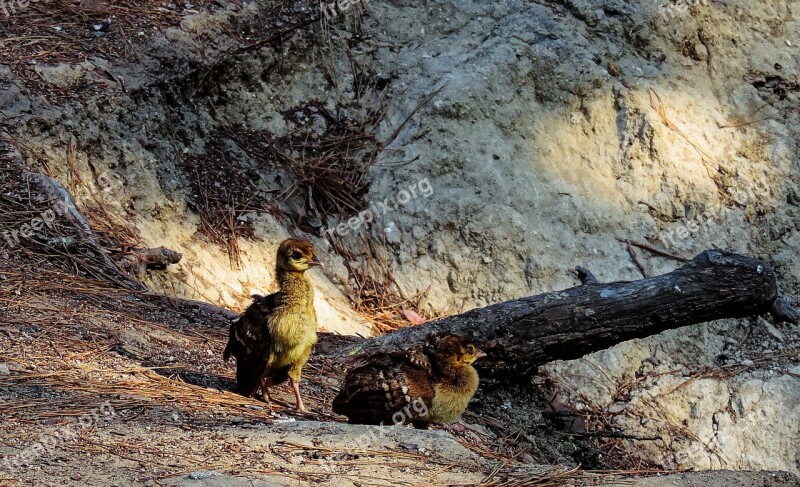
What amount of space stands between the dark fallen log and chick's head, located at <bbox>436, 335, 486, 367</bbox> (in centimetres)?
81

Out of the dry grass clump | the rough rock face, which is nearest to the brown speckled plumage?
the rough rock face

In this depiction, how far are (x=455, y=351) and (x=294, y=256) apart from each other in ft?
3.75

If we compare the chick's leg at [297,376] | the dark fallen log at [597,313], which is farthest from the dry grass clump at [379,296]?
the chick's leg at [297,376]

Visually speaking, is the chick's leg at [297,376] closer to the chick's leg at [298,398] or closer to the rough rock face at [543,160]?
the chick's leg at [298,398]

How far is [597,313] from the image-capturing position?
6902 mm

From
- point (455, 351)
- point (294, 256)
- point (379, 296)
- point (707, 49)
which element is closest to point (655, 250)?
point (707, 49)

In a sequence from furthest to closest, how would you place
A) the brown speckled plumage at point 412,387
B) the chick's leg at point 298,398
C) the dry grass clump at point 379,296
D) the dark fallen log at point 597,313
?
the dry grass clump at point 379,296 < the dark fallen log at point 597,313 < the chick's leg at point 298,398 < the brown speckled plumage at point 412,387

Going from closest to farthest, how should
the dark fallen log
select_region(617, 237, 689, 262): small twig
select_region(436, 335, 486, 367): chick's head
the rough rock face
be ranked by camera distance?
select_region(436, 335, 486, 367): chick's head
the dark fallen log
the rough rock face
select_region(617, 237, 689, 262): small twig

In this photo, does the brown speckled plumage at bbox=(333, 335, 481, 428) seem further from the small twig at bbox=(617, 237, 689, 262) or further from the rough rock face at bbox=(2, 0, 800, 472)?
the small twig at bbox=(617, 237, 689, 262)

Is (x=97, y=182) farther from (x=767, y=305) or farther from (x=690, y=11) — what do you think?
(x=690, y=11)

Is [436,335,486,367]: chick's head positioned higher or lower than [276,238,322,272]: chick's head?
lower

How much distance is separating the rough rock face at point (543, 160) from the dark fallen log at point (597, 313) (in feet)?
3.36

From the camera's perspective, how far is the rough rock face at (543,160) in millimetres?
8133

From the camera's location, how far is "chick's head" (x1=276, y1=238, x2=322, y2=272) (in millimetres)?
5977
